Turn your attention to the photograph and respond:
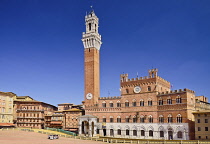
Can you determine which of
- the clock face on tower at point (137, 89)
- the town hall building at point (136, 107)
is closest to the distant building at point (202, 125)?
the town hall building at point (136, 107)

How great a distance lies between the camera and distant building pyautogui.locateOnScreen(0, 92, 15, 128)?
74.3 metres

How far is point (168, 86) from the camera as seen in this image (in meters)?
71.9

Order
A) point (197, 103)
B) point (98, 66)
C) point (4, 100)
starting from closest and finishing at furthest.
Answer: point (197, 103)
point (4, 100)
point (98, 66)

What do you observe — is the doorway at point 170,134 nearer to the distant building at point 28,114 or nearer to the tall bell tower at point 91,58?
the tall bell tower at point 91,58

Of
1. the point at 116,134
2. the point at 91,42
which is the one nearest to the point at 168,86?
the point at 116,134

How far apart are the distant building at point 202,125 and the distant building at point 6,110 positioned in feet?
185

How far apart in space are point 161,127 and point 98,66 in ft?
103

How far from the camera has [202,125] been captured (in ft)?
175

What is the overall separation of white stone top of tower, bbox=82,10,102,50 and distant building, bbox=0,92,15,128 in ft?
103

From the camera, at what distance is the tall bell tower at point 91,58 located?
76.9 m

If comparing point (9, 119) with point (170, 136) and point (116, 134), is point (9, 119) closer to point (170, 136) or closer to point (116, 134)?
point (116, 134)

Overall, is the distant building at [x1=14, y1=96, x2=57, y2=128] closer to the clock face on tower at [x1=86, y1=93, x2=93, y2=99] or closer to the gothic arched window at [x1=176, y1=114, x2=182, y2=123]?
the clock face on tower at [x1=86, y1=93, x2=93, y2=99]

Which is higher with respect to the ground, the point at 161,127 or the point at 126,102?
the point at 126,102

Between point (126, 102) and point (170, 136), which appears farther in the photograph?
point (126, 102)
